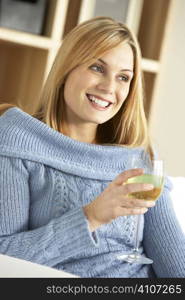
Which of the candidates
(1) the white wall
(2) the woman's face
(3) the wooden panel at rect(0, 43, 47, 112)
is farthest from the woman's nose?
(1) the white wall

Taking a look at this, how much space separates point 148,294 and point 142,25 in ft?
8.41

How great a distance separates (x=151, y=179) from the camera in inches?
60.8

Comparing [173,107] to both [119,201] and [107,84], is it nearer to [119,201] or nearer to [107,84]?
[107,84]

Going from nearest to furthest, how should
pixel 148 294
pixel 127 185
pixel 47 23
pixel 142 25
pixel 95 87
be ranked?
pixel 148 294
pixel 127 185
pixel 95 87
pixel 47 23
pixel 142 25

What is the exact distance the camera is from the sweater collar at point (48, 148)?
1.77m

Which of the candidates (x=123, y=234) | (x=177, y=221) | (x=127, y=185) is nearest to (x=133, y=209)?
(x=127, y=185)

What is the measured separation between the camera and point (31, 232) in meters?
1.66

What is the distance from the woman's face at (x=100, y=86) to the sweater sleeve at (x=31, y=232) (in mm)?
273

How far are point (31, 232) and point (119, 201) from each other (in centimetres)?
26

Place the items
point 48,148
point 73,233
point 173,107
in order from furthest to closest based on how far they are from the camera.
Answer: point 173,107, point 48,148, point 73,233

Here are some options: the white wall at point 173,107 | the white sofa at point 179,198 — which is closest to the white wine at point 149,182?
the white sofa at point 179,198

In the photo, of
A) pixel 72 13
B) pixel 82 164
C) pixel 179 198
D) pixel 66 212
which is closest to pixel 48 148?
pixel 82 164

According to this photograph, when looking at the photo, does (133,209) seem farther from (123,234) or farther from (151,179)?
Answer: (123,234)

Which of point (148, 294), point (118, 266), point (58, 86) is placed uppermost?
point (58, 86)
